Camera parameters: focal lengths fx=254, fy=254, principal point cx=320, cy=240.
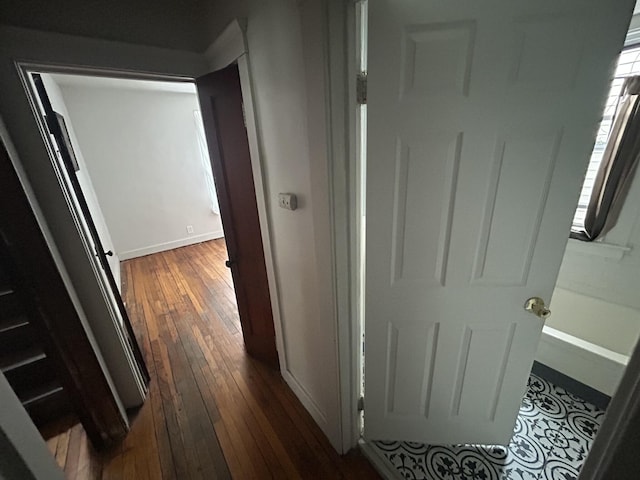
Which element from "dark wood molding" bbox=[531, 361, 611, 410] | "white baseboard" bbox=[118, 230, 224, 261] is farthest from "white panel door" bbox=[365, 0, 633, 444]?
"white baseboard" bbox=[118, 230, 224, 261]

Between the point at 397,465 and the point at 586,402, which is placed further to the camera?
Result: the point at 586,402

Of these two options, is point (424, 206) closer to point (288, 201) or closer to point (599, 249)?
point (288, 201)

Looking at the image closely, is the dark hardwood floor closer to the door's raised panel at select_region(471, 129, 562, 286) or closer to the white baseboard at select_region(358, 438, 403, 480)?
the white baseboard at select_region(358, 438, 403, 480)

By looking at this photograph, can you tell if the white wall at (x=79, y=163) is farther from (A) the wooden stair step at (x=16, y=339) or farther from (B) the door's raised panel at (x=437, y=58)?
(B) the door's raised panel at (x=437, y=58)

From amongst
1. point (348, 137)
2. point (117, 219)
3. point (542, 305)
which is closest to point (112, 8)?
point (348, 137)

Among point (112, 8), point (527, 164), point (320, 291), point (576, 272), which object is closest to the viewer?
point (527, 164)

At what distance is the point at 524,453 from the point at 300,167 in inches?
72.4

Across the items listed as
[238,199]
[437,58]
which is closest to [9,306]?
[238,199]

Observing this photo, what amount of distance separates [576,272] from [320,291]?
1.69 meters

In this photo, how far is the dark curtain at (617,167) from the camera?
131 centimetres

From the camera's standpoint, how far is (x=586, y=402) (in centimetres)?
154

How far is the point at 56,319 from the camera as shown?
1.22 meters

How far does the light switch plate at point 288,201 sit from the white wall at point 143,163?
4.05m

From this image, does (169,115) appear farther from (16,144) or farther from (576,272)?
(576,272)
